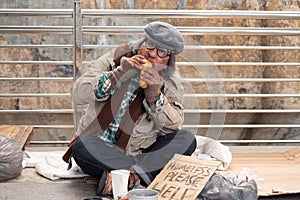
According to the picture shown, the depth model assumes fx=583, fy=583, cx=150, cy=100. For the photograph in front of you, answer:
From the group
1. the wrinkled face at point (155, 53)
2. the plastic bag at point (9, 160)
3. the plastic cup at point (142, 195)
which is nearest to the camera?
the plastic cup at point (142, 195)

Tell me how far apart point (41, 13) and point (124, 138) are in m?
1.20

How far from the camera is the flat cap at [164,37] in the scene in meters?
2.81

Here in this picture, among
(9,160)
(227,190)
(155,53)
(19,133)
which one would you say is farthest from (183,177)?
(19,133)

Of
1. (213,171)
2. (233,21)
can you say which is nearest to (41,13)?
(213,171)

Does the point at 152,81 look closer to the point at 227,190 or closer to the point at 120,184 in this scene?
the point at 120,184

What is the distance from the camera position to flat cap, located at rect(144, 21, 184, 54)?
2811mm

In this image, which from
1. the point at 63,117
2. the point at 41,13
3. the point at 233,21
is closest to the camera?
the point at 41,13

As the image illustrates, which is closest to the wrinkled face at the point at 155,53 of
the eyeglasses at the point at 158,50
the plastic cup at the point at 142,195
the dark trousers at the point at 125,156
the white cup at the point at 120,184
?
the eyeglasses at the point at 158,50

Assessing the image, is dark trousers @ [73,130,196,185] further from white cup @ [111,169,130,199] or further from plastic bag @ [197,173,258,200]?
plastic bag @ [197,173,258,200]

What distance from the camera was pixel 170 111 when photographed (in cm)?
286

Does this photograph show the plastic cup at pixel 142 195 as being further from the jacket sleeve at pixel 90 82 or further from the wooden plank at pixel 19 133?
the wooden plank at pixel 19 133

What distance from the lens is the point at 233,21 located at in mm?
9211

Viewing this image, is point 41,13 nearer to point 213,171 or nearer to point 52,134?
→ point 213,171

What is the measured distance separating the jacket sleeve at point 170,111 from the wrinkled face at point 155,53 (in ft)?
0.56
